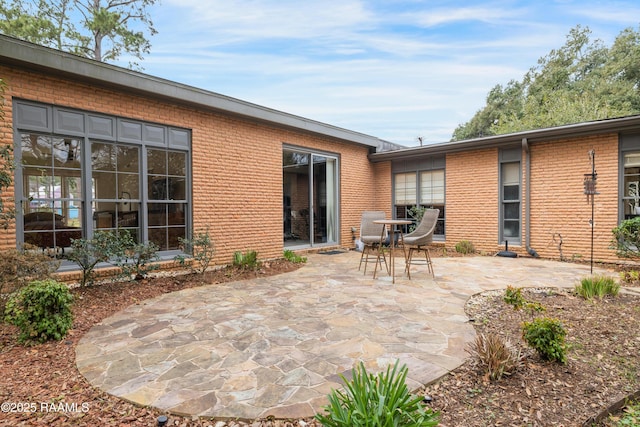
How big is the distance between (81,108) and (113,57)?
11.2 m

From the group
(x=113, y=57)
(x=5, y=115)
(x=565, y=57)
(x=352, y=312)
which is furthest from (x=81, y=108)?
(x=565, y=57)

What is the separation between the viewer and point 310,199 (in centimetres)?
913

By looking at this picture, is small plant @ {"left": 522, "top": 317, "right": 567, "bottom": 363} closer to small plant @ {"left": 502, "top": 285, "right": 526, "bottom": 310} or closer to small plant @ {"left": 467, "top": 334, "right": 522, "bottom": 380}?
small plant @ {"left": 467, "top": 334, "right": 522, "bottom": 380}

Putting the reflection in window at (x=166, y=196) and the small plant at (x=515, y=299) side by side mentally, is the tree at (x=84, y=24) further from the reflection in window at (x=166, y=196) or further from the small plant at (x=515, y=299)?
the small plant at (x=515, y=299)

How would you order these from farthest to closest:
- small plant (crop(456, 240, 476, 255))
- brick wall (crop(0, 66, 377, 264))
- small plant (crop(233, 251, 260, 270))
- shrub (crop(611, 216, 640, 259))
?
small plant (crop(456, 240, 476, 255)), small plant (crop(233, 251, 260, 270)), shrub (crop(611, 216, 640, 259)), brick wall (crop(0, 66, 377, 264))

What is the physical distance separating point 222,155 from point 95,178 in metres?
2.25

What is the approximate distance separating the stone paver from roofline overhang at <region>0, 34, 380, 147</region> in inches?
131

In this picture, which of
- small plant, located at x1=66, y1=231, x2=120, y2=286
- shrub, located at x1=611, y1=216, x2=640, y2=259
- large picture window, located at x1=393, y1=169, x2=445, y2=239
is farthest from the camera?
large picture window, located at x1=393, y1=169, x2=445, y2=239

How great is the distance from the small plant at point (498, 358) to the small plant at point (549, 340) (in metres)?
0.20

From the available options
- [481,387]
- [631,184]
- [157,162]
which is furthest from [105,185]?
[631,184]

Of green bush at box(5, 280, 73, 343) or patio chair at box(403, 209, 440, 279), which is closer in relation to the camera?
green bush at box(5, 280, 73, 343)

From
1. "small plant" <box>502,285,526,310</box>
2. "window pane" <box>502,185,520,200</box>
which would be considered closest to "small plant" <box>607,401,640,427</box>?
"small plant" <box>502,285,526,310</box>

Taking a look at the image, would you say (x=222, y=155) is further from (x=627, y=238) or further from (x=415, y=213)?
(x=627, y=238)

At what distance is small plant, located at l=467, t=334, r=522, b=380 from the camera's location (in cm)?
227
